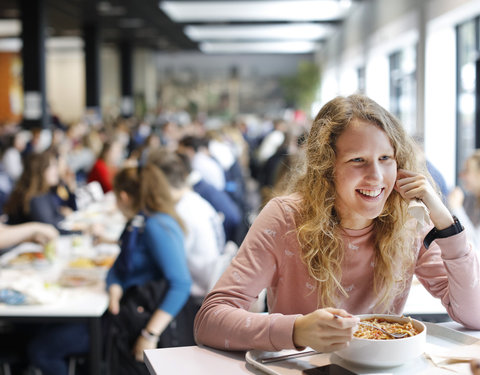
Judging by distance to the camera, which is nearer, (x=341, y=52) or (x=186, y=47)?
(x=341, y=52)

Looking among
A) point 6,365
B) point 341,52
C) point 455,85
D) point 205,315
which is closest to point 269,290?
point 205,315

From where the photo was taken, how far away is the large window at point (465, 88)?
24.8 ft

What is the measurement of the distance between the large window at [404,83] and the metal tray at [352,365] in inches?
315

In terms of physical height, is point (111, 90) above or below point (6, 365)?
above

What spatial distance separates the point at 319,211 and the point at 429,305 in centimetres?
118

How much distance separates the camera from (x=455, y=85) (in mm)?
8266

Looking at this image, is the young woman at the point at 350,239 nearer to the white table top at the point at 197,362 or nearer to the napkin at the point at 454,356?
the white table top at the point at 197,362

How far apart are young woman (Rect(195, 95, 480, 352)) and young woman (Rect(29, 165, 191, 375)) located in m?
1.23

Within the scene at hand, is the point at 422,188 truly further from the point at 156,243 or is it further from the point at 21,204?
the point at 21,204

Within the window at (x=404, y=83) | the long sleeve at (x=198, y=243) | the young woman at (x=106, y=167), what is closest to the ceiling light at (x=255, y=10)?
the window at (x=404, y=83)

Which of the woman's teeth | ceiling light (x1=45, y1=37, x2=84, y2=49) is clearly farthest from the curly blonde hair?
ceiling light (x1=45, y1=37, x2=84, y2=49)

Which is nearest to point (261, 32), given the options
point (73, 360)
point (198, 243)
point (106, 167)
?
point (106, 167)

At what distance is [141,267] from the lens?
10.0ft

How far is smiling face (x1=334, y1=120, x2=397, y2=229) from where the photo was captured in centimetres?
165
